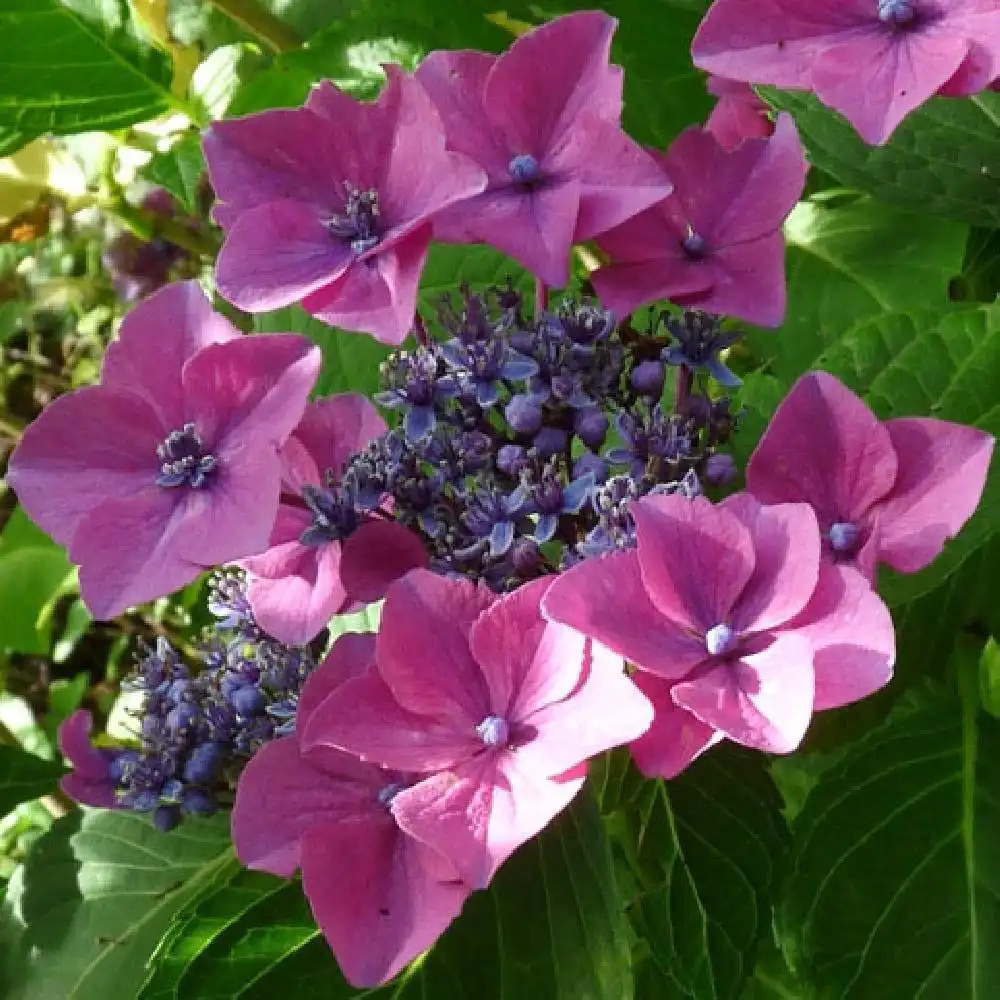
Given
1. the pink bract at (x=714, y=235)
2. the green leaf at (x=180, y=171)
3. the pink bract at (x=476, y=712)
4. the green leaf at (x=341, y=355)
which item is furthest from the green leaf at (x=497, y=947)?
the green leaf at (x=180, y=171)

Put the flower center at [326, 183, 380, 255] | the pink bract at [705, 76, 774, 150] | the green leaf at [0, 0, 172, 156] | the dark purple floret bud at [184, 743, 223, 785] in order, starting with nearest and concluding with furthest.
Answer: the flower center at [326, 183, 380, 255], the dark purple floret bud at [184, 743, 223, 785], the pink bract at [705, 76, 774, 150], the green leaf at [0, 0, 172, 156]

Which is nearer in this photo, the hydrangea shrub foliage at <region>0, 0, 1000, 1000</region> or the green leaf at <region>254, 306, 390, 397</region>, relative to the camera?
the hydrangea shrub foliage at <region>0, 0, 1000, 1000</region>

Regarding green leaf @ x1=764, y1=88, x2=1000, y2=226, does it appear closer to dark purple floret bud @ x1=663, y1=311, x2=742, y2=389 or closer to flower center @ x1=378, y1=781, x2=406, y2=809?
dark purple floret bud @ x1=663, y1=311, x2=742, y2=389

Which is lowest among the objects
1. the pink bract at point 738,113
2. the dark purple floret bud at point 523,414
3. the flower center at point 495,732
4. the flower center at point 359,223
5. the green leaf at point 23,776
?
the green leaf at point 23,776

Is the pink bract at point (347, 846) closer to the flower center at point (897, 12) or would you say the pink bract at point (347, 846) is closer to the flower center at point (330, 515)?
the flower center at point (330, 515)

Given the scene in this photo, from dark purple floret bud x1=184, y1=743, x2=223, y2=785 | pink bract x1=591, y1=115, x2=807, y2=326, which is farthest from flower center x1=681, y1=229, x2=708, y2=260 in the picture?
dark purple floret bud x1=184, y1=743, x2=223, y2=785

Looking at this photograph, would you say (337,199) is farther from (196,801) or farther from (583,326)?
(196,801)

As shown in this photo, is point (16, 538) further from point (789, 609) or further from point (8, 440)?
point (789, 609)
